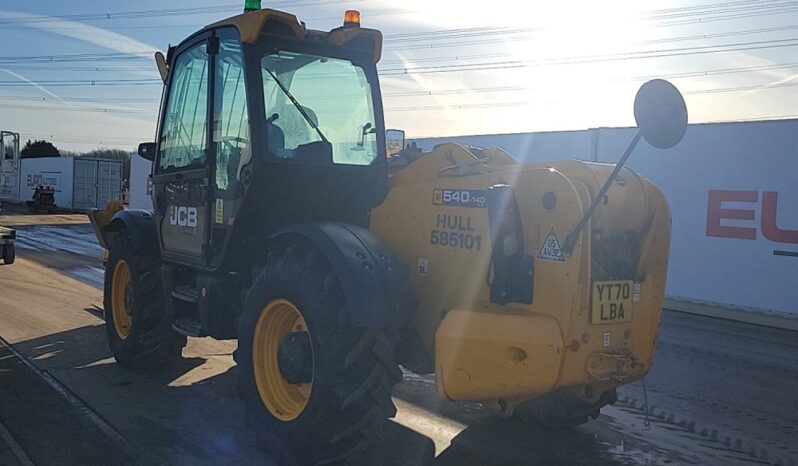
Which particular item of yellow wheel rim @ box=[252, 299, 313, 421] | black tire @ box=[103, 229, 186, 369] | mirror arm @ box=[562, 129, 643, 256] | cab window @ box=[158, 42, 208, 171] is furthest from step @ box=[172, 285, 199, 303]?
mirror arm @ box=[562, 129, 643, 256]

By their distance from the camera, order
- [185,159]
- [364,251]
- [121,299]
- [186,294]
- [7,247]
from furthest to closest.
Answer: [7,247] → [121,299] → [185,159] → [186,294] → [364,251]

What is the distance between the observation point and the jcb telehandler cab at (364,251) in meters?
3.81

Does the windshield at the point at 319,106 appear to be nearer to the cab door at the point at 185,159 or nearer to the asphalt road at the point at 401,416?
the cab door at the point at 185,159

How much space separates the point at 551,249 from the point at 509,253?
218mm

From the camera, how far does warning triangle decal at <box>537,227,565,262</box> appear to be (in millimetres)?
3820

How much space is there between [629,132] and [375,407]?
927 centimetres

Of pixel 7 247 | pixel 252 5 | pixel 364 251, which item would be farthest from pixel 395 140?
pixel 7 247

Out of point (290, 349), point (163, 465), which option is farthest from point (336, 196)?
point (163, 465)

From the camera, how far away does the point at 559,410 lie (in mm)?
4836

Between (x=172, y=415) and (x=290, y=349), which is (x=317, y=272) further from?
(x=172, y=415)

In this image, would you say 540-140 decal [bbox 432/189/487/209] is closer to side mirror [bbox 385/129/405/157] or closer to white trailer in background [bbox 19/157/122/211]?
side mirror [bbox 385/129/405/157]

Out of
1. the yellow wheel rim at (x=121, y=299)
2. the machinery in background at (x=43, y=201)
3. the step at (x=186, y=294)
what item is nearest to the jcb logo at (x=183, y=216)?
the step at (x=186, y=294)

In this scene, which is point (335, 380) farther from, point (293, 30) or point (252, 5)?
point (252, 5)

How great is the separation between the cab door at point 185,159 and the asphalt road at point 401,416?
3.69 ft
